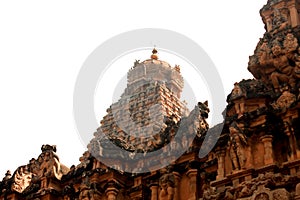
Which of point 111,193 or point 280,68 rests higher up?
point 280,68

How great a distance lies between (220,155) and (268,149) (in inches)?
64.2

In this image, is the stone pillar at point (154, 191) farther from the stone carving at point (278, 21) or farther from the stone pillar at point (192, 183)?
the stone carving at point (278, 21)

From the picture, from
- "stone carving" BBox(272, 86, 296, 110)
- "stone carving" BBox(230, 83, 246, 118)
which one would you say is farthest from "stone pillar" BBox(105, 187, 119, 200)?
"stone carving" BBox(272, 86, 296, 110)

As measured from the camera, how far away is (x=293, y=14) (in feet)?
61.1

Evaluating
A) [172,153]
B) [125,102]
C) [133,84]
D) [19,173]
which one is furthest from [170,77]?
[172,153]

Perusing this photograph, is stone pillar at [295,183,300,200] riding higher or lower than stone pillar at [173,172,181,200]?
lower

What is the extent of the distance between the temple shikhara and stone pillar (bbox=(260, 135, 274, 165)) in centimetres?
2

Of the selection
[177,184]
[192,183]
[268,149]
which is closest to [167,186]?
[177,184]

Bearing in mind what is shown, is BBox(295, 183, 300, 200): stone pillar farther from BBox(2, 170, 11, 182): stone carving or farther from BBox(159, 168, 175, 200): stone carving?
BBox(2, 170, 11, 182): stone carving

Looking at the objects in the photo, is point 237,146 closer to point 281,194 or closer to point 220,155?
point 220,155

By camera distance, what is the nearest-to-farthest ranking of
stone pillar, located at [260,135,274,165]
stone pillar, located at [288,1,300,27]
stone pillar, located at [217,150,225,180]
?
stone pillar, located at [260,135,274,165], stone pillar, located at [217,150,225,180], stone pillar, located at [288,1,300,27]

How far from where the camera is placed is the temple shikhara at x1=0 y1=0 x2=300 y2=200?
1585 centimetres

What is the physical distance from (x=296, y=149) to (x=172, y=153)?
14.5 feet

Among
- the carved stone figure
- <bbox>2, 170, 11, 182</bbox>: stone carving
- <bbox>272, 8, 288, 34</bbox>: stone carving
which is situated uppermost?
<bbox>272, 8, 288, 34</bbox>: stone carving
